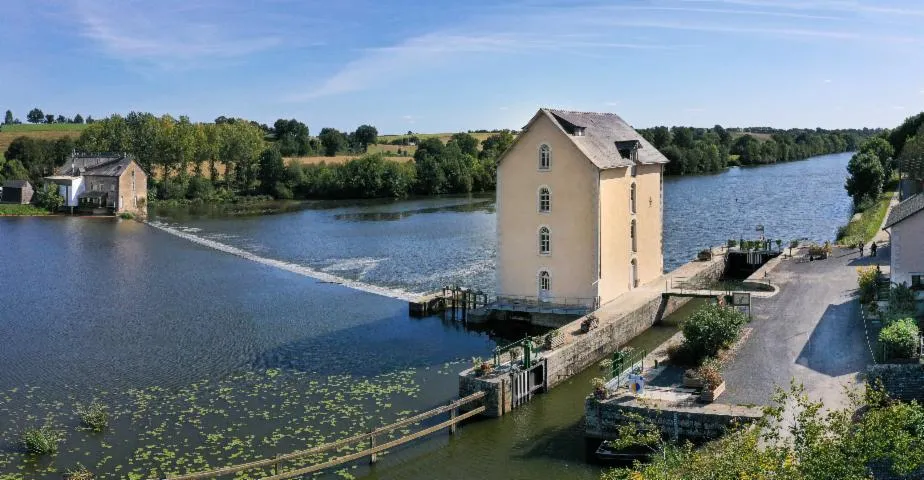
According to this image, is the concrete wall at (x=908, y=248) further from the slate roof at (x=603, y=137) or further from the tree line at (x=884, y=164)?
the tree line at (x=884, y=164)

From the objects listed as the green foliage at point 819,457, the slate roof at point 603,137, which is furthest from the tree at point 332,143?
the green foliage at point 819,457

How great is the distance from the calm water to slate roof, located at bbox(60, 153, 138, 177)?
22790mm

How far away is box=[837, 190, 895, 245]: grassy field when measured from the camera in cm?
5447

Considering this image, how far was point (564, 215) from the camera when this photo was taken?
1508 inches

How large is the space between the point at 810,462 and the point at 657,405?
11190 mm

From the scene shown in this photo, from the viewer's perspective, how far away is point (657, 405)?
79.3 ft

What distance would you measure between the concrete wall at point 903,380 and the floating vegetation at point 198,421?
47.4 ft

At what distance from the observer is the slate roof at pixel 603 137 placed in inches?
1500

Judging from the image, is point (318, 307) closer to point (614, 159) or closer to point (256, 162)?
point (614, 159)

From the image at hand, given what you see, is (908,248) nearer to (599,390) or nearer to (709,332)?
(709,332)

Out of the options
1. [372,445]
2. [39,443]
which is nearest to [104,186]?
[39,443]

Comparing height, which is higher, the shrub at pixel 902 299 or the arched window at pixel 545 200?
the arched window at pixel 545 200

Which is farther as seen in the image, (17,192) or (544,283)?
(17,192)

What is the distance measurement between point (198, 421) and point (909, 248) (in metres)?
27.6
